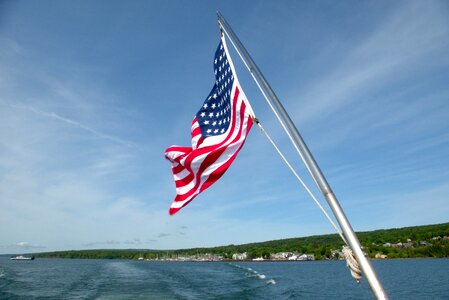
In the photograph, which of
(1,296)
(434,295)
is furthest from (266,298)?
A: (1,296)

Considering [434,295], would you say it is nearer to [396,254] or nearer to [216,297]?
[216,297]

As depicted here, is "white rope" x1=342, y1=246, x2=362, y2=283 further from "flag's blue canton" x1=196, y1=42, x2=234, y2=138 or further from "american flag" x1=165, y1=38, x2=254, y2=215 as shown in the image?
"flag's blue canton" x1=196, y1=42, x2=234, y2=138

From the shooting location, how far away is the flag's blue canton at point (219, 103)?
234 inches

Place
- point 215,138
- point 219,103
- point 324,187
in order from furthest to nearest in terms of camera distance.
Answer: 1. point 219,103
2. point 215,138
3. point 324,187

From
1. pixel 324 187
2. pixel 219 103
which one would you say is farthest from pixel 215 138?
pixel 324 187

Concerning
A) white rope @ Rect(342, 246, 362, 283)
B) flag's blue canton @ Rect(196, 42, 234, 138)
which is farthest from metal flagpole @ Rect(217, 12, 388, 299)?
flag's blue canton @ Rect(196, 42, 234, 138)

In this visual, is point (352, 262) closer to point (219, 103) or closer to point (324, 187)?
point (324, 187)

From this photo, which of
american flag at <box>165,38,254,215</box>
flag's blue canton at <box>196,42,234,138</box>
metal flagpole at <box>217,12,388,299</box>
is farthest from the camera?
flag's blue canton at <box>196,42,234,138</box>

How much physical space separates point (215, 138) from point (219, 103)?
31.7 inches

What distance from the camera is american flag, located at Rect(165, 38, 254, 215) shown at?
556 cm

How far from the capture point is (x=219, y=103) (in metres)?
6.39

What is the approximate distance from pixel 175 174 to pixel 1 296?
36.7 m

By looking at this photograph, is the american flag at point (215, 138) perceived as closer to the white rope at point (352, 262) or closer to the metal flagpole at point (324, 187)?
the metal flagpole at point (324, 187)

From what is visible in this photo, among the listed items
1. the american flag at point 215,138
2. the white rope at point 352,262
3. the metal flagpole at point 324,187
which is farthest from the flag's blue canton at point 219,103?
the white rope at point 352,262
